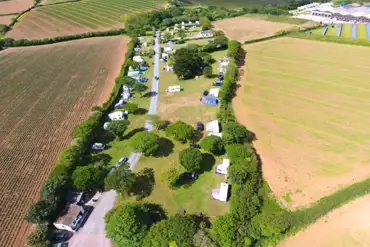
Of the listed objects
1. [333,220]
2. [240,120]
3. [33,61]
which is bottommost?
[333,220]

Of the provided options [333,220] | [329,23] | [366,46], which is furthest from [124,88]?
[329,23]

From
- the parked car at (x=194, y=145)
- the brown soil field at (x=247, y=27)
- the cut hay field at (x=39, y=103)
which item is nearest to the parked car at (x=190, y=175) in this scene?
the parked car at (x=194, y=145)

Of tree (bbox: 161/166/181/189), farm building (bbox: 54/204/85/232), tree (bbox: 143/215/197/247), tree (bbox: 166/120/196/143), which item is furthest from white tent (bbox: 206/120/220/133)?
farm building (bbox: 54/204/85/232)

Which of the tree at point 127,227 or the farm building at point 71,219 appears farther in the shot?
the farm building at point 71,219

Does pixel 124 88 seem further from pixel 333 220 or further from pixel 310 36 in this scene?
pixel 310 36

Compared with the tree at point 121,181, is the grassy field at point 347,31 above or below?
above

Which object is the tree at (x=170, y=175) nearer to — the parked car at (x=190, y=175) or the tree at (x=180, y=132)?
the parked car at (x=190, y=175)

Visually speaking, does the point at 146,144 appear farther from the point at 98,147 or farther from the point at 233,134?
the point at 233,134

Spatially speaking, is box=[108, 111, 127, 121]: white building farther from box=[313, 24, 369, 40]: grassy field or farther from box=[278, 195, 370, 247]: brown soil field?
box=[313, 24, 369, 40]: grassy field
